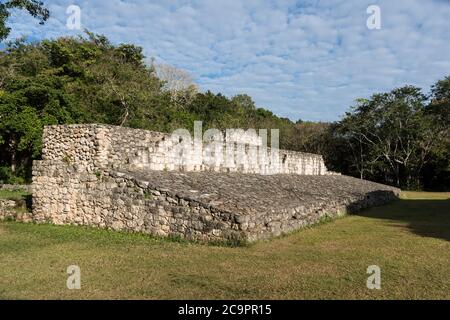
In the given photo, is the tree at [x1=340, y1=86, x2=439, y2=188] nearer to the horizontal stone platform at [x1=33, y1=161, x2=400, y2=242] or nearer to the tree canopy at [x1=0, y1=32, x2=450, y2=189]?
the tree canopy at [x1=0, y1=32, x2=450, y2=189]

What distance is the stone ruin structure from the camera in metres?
8.00

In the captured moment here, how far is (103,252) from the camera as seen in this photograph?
7.18 metres

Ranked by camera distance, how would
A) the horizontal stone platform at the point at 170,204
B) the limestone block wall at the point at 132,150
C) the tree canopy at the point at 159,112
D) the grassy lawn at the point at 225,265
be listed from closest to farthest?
the grassy lawn at the point at 225,265, the horizontal stone platform at the point at 170,204, the limestone block wall at the point at 132,150, the tree canopy at the point at 159,112

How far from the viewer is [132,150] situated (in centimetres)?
1077

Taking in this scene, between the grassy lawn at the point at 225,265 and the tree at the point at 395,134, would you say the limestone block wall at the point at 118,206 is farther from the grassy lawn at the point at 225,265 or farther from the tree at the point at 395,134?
the tree at the point at 395,134

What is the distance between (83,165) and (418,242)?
8260 mm

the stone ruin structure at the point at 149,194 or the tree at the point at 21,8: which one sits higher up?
the tree at the point at 21,8

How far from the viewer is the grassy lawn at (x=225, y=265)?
4955mm

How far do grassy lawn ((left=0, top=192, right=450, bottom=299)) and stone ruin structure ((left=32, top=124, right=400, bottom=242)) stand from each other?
0.43 meters

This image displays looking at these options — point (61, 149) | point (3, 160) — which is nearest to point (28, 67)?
point (3, 160)

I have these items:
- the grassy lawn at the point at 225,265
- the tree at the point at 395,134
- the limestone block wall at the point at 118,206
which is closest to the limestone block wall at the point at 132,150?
the limestone block wall at the point at 118,206

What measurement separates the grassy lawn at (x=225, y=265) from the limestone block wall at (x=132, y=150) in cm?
200

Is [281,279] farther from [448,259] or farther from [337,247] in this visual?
[448,259]

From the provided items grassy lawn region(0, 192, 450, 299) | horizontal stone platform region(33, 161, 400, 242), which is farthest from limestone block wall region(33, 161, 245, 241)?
grassy lawn region(0, 192, 450, 299)
